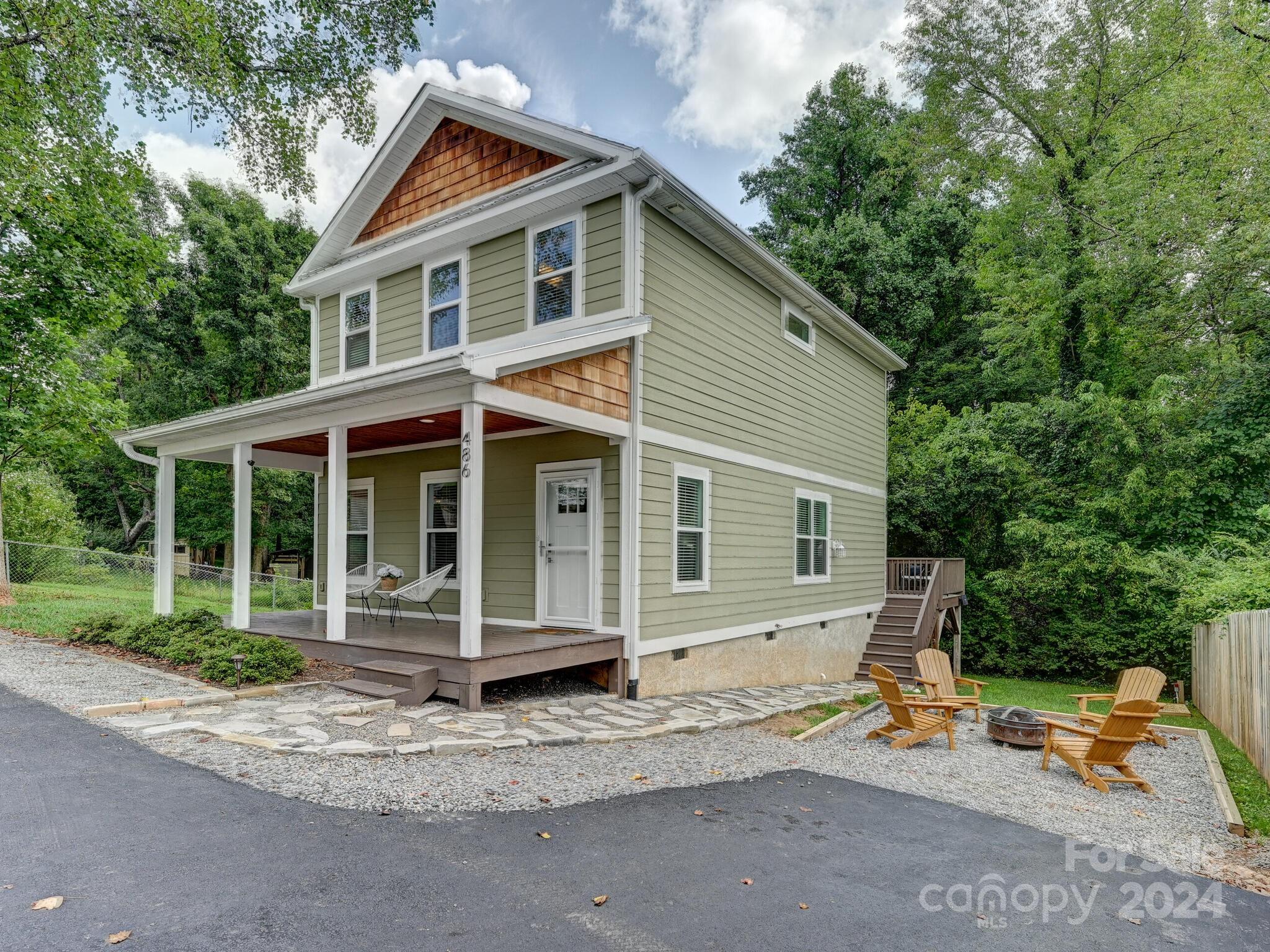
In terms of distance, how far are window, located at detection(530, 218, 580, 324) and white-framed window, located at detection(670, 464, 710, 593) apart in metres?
2.44

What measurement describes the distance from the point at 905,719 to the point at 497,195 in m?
8.14

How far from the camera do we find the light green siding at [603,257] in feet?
26.5

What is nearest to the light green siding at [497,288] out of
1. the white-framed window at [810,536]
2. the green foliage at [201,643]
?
the green foliage at [201,643]

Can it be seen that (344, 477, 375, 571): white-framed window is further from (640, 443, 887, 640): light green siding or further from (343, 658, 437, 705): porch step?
(640, 443, 887, 640): light green siding

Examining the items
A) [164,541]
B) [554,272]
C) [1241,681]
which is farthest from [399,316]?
[1241,681]

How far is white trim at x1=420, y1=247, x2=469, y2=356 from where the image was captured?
963 centimetres

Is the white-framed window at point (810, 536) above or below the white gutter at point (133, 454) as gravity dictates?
below

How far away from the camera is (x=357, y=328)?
1119 centimetres

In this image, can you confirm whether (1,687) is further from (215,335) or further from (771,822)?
(215,335)

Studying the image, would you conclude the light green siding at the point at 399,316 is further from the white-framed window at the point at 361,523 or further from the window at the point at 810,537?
the window at the point at 810,537

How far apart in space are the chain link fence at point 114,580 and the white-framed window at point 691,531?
9.16 m

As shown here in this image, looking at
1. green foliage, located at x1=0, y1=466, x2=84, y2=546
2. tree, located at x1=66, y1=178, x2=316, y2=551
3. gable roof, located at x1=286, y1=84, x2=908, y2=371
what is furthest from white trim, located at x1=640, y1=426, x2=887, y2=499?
tree, located at x1=66, y1=178, x2=316, y2=551

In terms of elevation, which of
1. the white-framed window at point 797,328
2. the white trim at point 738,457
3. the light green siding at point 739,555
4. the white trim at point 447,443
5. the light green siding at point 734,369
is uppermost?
the white-framed window at point 797,328

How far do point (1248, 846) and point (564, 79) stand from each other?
53.2 ft
